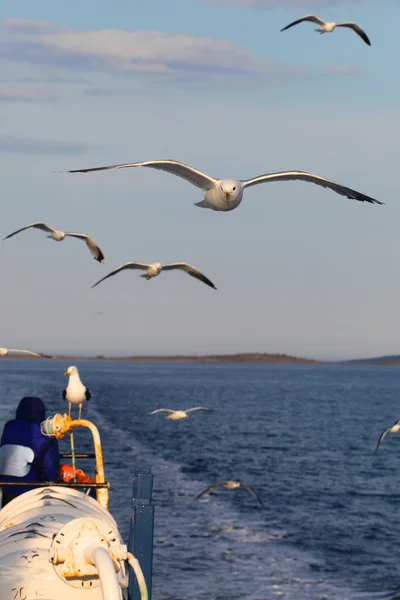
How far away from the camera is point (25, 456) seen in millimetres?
10906

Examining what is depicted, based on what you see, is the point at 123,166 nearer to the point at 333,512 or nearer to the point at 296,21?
the point at 296,21

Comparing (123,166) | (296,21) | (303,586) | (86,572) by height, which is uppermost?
(296,21)

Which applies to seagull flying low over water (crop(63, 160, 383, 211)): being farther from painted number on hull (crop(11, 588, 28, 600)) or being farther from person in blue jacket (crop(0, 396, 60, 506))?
painted number on hull (crop(11, 588, 28, 600))

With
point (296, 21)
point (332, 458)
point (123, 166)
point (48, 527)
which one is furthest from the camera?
point (332, 458)

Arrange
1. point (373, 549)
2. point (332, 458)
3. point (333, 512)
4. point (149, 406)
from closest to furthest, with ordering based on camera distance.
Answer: point (373, 549), point (333, 512), point (332, 458), point (149, 406)

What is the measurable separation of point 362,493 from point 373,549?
16168 millimetres

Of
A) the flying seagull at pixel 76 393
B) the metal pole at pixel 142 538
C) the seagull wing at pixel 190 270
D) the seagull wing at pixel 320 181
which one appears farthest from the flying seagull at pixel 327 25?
the metal pole at pixel 142 538

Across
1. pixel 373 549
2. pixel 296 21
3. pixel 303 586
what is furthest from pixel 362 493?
pixel 296 21

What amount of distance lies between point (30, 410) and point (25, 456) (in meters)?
0.69

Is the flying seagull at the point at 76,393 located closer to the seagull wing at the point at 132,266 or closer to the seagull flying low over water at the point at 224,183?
the seagull flying low over water at the point at 224,183

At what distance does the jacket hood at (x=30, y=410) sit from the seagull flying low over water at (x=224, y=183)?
12.9 ft

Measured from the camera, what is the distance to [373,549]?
34.2 m

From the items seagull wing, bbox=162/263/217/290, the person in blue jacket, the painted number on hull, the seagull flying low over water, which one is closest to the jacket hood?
the person in blue jacket

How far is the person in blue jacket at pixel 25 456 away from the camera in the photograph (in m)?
10.9
